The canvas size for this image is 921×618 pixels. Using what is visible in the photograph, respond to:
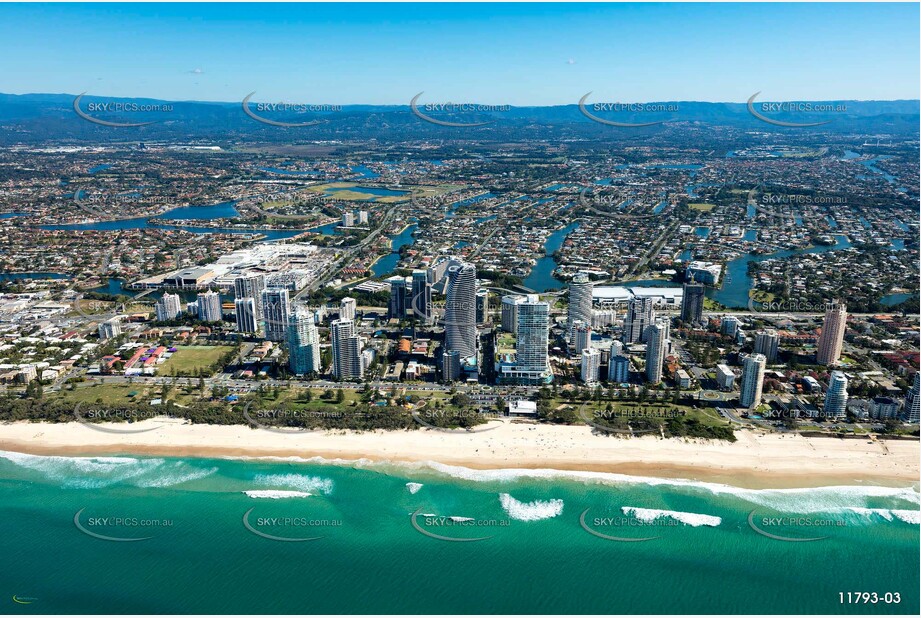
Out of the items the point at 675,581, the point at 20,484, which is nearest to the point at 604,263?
the point at 675,581

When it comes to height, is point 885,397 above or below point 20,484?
above

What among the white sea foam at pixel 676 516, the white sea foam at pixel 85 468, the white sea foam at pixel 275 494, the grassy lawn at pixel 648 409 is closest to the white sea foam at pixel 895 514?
the white sea foam at pixel 676 516

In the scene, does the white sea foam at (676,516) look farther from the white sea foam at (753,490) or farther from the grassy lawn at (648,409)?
the grassy lawn at (648,409)

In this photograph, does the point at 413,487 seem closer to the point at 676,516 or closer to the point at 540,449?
the point at 540,449

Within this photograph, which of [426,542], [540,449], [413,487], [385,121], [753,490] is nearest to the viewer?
[426,542]

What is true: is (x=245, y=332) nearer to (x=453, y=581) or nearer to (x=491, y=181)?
(x=453, y=581)

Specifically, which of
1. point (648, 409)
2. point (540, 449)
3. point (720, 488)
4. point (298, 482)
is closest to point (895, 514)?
point (720, 488)
